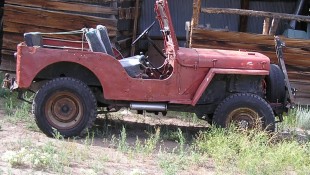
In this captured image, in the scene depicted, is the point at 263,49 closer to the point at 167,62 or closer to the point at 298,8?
the point at 298,8

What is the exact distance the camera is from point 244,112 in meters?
7.88

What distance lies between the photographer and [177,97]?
781 centimetres

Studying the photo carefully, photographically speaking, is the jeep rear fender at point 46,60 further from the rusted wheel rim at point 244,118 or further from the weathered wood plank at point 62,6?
the weathered wood plank at point 62,6

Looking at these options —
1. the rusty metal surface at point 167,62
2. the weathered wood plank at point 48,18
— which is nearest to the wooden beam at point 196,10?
the weathered wood plank at point 48,18

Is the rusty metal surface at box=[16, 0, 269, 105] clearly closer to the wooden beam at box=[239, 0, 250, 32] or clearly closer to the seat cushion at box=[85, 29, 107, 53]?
the seat cushion at box=[85, 29, 107, 53]

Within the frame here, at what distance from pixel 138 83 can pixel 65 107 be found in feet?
3.31

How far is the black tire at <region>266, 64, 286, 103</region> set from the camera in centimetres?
823

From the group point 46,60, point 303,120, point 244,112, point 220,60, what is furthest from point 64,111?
point 303,120

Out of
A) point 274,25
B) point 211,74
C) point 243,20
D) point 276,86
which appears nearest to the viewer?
point 211,74

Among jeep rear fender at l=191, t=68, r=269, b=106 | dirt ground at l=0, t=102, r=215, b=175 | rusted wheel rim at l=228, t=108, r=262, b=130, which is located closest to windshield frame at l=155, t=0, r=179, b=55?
jeep rear fender at l=191, t=68, r=269, b=106

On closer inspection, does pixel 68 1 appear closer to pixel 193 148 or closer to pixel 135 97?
pixel 135 97

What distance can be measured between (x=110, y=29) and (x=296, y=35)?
12.1 feet

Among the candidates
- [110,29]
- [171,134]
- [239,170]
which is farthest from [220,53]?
[110,29]

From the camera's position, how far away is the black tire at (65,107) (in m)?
7.65
